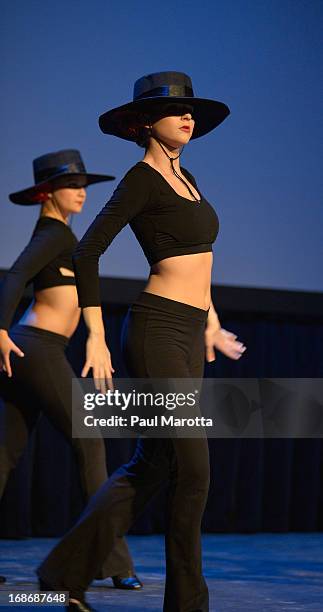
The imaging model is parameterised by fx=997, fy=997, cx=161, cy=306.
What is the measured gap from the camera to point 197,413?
2.17 m

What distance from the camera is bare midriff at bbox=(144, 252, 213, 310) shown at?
2.24 metres

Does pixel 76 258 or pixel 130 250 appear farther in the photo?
pixel 130 250

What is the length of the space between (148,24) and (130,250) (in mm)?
1015

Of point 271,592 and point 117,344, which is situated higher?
point 117,344

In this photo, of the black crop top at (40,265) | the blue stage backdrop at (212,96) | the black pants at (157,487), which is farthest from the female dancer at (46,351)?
the blue stage backdrop at (212,96)

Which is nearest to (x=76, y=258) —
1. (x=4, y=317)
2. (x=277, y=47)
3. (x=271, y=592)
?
(x=4, y=317)

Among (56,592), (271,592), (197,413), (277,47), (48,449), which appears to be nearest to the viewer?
(197,413)

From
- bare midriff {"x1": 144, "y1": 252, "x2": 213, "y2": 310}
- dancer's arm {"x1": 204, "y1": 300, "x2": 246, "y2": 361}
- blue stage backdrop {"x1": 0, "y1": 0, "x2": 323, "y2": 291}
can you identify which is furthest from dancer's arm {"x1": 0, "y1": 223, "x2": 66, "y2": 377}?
blue stage backdrop {"x1": 0, "y1": 0, "x2": 323, "y2": 291}

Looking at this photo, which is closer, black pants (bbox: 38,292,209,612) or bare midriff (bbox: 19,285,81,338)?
black pants (bbox: 38,292,209,612)

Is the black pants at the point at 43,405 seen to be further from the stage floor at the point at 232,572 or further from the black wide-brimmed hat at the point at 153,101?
the black wide-brimmed hat at the point at 153,101

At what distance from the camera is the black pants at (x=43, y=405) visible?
9.68 ft

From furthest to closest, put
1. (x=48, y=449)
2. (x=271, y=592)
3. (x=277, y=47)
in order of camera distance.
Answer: (x=277, y=47) < (x=48, y=449) < (x=271, y=592)

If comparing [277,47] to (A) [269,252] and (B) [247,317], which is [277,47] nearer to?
(A) [269,252]

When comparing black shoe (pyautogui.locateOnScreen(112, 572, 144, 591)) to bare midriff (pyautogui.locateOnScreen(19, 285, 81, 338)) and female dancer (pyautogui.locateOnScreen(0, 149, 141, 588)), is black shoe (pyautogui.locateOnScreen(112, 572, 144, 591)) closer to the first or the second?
female dancer (pyautogui.locateOnScreen(0, 149, 141, 588))
